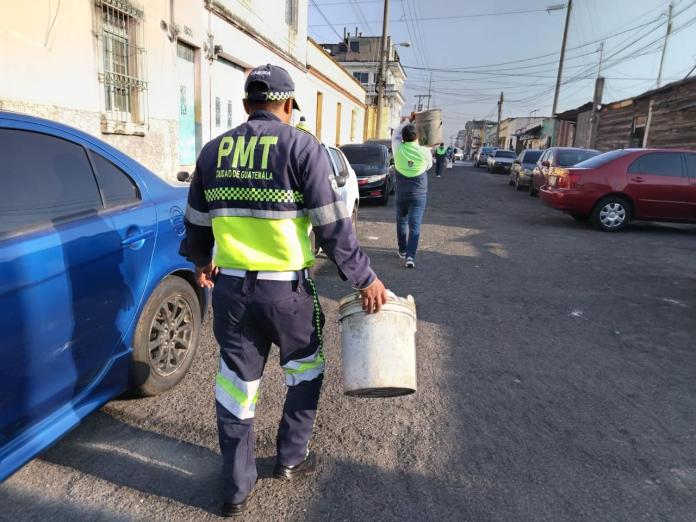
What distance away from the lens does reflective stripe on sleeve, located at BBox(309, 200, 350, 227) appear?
2121mm

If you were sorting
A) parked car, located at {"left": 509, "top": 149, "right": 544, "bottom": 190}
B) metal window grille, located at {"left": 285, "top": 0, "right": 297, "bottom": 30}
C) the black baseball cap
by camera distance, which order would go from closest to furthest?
the black baseball cap, parked car, located at {"left": 509, "top": 149, "right": 544, "bottom": 190}, metal window grille, located at {"left": 285, "top": 0, "right": 297, "bottom": 30}

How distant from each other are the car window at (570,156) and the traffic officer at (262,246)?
12713 millimetres

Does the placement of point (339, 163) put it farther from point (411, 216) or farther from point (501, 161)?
point (501, 161)

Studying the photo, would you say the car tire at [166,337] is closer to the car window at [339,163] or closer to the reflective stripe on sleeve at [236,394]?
the reflective stripe on sleeve at [236,394]

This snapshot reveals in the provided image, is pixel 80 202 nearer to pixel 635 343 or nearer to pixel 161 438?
pixel 161 438

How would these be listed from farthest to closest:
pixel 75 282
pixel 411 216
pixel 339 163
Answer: pixel 339 163, pixel 411 216, pixel 75 282

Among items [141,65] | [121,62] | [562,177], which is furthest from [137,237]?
[562,177]

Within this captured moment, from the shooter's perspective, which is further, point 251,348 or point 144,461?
point 144,461

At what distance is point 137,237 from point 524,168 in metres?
17.5

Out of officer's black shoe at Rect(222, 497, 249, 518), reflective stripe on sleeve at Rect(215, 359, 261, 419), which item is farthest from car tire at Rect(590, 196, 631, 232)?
officer's black shoe at Rect(222, 497, 249, 518)

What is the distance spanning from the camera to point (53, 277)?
2.24m

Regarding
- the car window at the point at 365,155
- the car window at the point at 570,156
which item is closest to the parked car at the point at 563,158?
the car window at the point at 570,156

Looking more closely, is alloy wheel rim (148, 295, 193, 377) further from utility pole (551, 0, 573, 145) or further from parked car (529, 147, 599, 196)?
utility pole (551, 0, 573, 145)

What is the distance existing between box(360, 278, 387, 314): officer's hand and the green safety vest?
14.1ft
